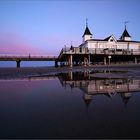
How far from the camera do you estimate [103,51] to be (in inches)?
1609

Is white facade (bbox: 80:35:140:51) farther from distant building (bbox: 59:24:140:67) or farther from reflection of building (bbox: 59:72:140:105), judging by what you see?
reflection of building (bbox: 59:72:140:105)

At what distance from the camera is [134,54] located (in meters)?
43.6

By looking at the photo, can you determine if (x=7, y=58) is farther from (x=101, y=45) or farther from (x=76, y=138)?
(x=76, y=138)

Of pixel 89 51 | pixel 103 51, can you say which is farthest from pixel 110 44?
pixel 89 51

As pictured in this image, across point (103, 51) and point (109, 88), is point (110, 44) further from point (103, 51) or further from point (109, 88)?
point (109, 88)

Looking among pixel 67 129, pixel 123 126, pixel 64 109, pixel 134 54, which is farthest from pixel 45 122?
pixel 134 54

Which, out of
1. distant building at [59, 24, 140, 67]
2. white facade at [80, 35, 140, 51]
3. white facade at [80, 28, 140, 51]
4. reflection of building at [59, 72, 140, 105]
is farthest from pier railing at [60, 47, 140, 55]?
reflection of building at [59, 72, 140, 105]

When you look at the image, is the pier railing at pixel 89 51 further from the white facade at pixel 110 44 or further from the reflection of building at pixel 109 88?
the reflection of building at pixel 109 88

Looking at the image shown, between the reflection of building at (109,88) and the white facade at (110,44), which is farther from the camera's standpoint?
the white facade at (110,44)

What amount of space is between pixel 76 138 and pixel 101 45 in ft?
161

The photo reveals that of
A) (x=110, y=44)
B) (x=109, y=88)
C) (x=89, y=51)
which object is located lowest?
(x=109, y=88)

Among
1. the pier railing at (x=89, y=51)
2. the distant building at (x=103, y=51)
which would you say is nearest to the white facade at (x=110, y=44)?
the distant building at (x=103, y=51)

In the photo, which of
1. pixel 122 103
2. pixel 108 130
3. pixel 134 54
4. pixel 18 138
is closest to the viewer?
pixel 18 138

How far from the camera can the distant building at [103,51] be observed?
39.2 meters
